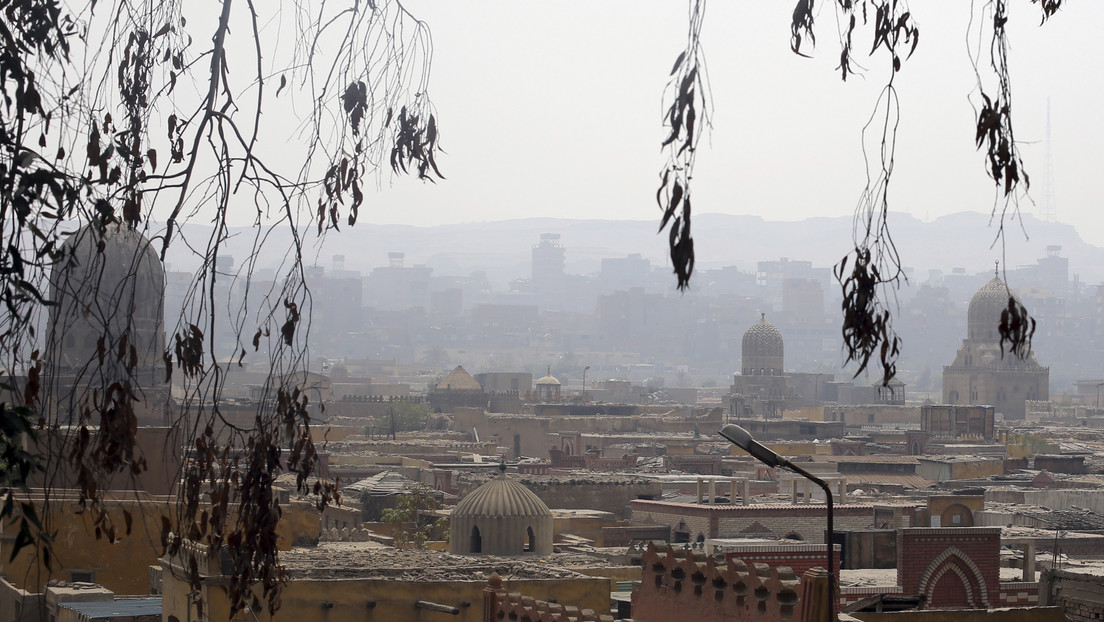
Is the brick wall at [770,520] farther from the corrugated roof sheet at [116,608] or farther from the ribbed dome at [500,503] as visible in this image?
the corrugated roof sheet at [116,608]

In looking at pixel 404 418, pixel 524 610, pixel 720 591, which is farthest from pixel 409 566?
pixel 404 418

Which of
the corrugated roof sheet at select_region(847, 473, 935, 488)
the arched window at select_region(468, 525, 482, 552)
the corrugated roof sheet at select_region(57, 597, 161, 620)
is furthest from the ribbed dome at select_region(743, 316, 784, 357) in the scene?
the corrugated roof sheet at select_region(57, 597, 161, 620)

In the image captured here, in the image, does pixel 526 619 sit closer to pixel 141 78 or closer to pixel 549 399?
pixel 141 78

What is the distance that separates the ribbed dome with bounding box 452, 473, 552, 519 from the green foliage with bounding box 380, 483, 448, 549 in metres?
2.77

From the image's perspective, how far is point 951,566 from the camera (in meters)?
19.5

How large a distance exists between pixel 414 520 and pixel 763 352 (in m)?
60.7

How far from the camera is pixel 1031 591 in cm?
2016

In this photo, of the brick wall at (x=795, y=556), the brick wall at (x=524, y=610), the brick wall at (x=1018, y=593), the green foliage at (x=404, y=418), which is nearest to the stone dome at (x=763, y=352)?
the green foliage at (x=404, y=418)

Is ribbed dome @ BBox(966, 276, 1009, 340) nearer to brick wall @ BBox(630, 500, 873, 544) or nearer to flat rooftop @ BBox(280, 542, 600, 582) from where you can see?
brick wall @ BBox(630, 500, 873, 544)

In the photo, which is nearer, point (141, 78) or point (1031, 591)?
point (141, 78)

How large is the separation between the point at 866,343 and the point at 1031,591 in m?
15.4

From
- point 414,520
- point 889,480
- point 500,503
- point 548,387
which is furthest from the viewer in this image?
point 548,387

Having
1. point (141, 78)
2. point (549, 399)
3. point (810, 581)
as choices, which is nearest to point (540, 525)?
point (810, 581)

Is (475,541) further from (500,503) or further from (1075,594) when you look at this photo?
(1075,594)
